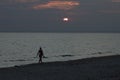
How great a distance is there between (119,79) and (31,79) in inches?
247

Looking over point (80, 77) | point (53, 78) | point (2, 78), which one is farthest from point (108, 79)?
point (2, 78)

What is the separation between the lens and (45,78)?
23062 mm

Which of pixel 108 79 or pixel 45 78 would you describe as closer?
pixel 108 79

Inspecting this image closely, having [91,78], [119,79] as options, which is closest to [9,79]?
[91,78]

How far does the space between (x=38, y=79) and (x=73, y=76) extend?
2.74m

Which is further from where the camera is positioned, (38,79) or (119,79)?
(38,79)

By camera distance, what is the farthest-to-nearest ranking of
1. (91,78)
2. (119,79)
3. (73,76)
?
(73,76), (91,78), (119,79)

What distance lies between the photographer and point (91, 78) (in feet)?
71.9

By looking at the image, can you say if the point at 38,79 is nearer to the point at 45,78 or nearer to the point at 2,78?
the point at 45,78

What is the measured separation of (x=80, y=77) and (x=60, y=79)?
166cm

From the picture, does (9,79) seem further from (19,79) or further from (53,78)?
(53,78)

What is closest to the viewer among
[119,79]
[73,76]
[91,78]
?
[119,79]

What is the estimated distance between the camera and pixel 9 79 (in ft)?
75.7

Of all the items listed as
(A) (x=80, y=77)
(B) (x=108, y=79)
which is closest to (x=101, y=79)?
(B) (x=108, y=79)
